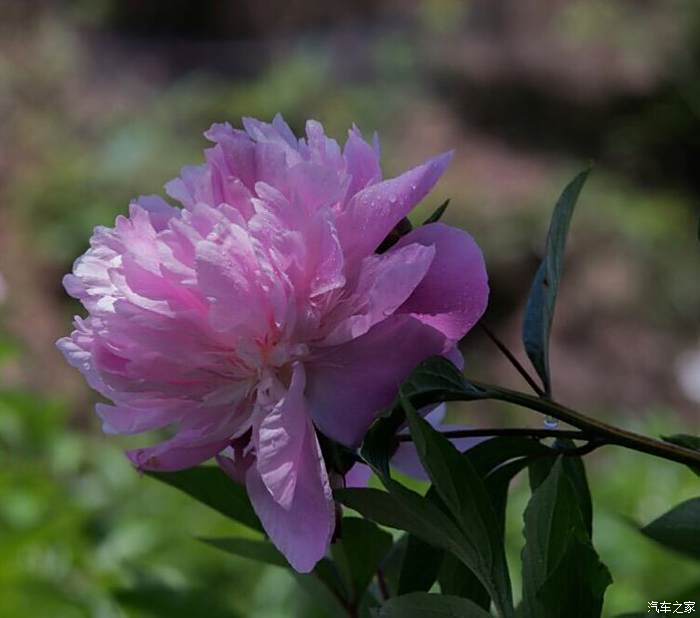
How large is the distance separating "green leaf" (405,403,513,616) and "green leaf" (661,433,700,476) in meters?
0.07

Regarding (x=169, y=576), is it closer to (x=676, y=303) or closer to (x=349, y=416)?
(x=349, y=416)

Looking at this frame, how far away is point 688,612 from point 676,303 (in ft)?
8.60

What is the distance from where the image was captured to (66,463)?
1327 mm

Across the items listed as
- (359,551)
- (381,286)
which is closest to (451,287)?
(381,286)

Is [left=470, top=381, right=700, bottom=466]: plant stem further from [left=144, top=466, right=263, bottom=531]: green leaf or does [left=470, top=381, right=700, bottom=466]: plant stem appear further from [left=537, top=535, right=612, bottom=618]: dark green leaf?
[left=144, top=466, right=263, bottom=531]: green leaf

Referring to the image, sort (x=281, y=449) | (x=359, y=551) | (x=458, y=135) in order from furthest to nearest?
(x=458, y=135)
(x=359, y=551)
(x=281, y=449)

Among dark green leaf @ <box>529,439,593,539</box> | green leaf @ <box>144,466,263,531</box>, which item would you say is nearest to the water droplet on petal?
dark green leaf @ <box>529,439,593,539</box>

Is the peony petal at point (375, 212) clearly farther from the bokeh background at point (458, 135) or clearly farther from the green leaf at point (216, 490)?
the bokeh background at point (458, 135)

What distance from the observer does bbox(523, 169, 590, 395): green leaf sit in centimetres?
42

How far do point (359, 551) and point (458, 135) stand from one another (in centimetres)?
327

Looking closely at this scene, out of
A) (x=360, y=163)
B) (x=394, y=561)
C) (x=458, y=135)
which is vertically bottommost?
(x=458, y=135)

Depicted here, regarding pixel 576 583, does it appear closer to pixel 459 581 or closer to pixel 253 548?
pixel 459 581

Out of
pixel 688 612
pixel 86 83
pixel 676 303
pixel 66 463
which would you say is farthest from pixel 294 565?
pixel 86 83

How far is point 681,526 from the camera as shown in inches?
15.9
